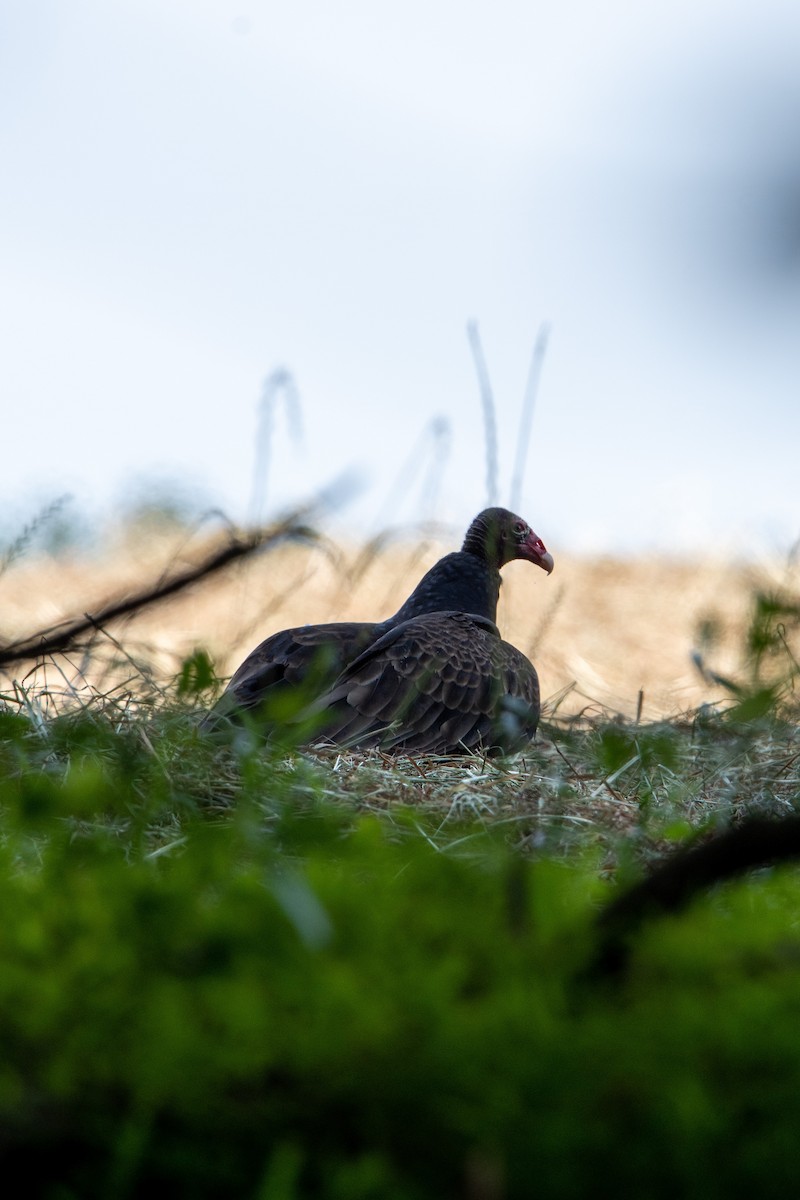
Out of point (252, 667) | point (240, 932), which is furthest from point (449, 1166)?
point (252, 667)

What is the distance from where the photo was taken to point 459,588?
5.66m

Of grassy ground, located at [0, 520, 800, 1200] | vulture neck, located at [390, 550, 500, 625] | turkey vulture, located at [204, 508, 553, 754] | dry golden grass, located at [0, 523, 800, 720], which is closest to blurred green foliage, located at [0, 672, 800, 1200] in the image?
grassy ground, located at [0, 520, 800, 1200]

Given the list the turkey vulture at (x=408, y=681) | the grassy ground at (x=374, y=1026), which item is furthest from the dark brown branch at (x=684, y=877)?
the turkey vulture at (x=408, y=681)

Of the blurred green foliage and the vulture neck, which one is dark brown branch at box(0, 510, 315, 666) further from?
the vulture neck

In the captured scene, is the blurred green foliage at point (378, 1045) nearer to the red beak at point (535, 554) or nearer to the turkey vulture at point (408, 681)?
the turkey vulture at point (408, 681)

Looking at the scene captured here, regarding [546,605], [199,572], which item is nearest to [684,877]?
[199,572]

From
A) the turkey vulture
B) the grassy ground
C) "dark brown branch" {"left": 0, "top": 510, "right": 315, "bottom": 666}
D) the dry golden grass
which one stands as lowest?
the dry golden grass

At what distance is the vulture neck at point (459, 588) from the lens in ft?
18.5

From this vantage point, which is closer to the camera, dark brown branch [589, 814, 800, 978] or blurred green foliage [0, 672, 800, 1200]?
blurred green foliage [0, 672, 800, 1200]

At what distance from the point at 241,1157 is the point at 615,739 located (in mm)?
1131

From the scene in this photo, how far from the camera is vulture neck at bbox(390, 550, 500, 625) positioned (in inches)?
222

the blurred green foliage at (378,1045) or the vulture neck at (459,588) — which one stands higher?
the blurred green foliage at (378,1045)

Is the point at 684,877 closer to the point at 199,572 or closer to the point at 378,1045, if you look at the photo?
the point at 378,1045

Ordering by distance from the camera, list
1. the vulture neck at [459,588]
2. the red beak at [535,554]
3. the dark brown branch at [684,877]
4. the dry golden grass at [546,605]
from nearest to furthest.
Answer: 1. the dark brown branch at [684,877]
2. the vulture neck at [459,588]
3. the red beak at [535,554]
4. the dry golden grass at [546,605]
